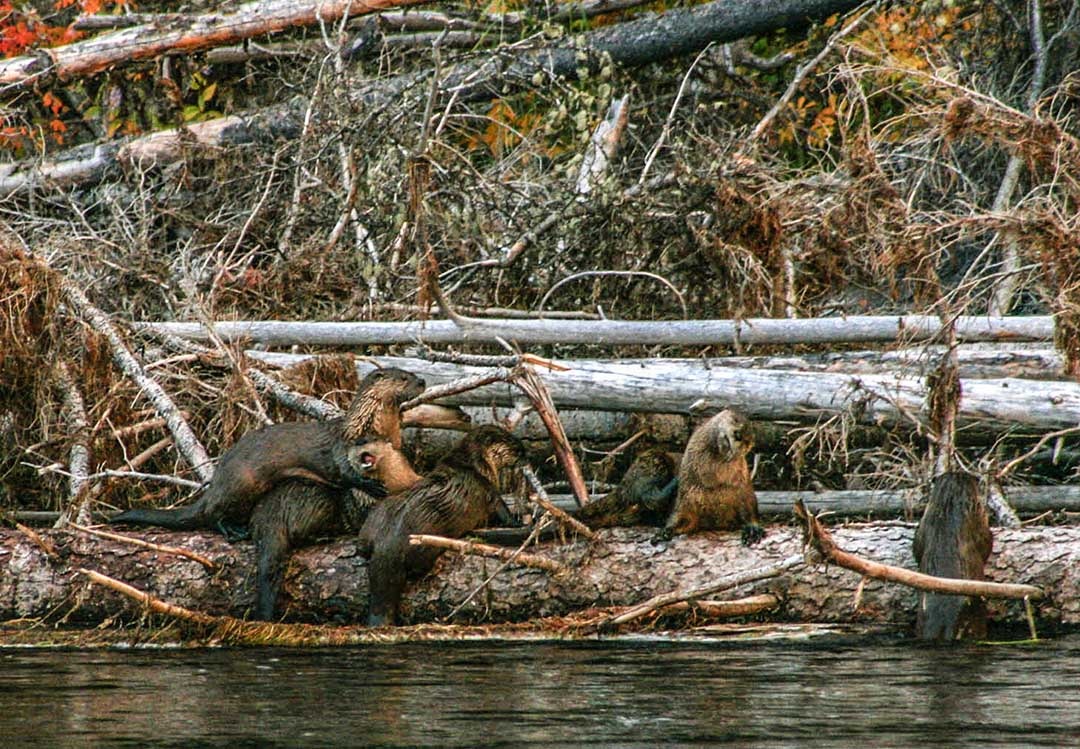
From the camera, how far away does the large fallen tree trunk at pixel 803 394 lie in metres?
9.15

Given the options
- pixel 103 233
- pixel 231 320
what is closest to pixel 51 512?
pixel 231 320

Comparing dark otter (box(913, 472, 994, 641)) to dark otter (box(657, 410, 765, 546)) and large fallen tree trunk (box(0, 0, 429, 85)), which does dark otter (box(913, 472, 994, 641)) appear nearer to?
dark otter (box(657, 410, 765, 546))

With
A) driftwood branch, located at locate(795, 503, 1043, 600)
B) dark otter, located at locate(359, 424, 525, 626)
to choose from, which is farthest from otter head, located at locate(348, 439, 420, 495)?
driftwood branch, located at locate(795, 503, 1043, 600)

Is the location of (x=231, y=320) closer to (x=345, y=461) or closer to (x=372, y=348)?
(x=372, y=348)

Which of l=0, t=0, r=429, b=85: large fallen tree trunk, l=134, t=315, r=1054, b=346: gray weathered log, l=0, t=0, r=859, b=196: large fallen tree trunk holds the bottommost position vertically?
l=134, t=315, r=1054, b=346: gray weathered log

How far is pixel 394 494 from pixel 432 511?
36 cm

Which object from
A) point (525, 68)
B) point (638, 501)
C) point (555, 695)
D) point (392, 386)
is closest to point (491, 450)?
point (392, 386)

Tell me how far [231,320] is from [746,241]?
11.5 feet

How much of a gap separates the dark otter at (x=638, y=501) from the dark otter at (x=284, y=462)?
4.10 feet

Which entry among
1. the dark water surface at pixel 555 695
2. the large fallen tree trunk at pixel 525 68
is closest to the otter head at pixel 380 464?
the dark water surface at pixel 555 695

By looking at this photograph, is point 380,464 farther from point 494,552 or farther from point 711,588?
point 711,588

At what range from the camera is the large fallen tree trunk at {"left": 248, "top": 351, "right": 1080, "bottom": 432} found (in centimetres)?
915

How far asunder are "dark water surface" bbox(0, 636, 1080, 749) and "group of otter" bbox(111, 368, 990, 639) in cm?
64

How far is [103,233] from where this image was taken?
40.7 ft
